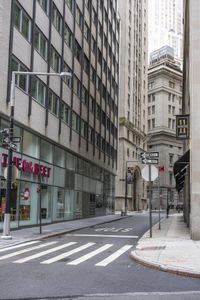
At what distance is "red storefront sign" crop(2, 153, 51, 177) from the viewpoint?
2333 cm

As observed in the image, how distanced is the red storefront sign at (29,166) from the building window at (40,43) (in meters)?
7.48

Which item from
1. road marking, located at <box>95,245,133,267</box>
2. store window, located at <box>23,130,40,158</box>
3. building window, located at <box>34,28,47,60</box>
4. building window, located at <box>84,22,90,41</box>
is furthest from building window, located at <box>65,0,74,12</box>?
road marking, located at <box>95,245,133,267</box>

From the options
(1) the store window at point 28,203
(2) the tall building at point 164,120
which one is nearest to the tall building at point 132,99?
(2) the tall building at point 164,120

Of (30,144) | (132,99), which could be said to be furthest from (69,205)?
(132,99)

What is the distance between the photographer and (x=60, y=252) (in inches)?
599

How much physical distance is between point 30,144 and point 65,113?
8.53 m

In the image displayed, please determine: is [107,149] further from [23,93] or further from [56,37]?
[23,93]

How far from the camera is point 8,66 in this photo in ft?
76.5

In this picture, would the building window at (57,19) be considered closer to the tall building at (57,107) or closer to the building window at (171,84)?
the tall building at (57,107)

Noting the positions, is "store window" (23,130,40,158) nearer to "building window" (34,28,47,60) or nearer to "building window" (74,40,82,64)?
"building window" (34,28,47,60)

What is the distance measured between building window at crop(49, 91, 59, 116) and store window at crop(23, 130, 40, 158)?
3.51 m

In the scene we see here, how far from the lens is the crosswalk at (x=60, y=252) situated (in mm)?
13000

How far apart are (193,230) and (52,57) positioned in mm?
17649

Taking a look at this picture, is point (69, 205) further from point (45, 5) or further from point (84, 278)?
point (84, 278)
